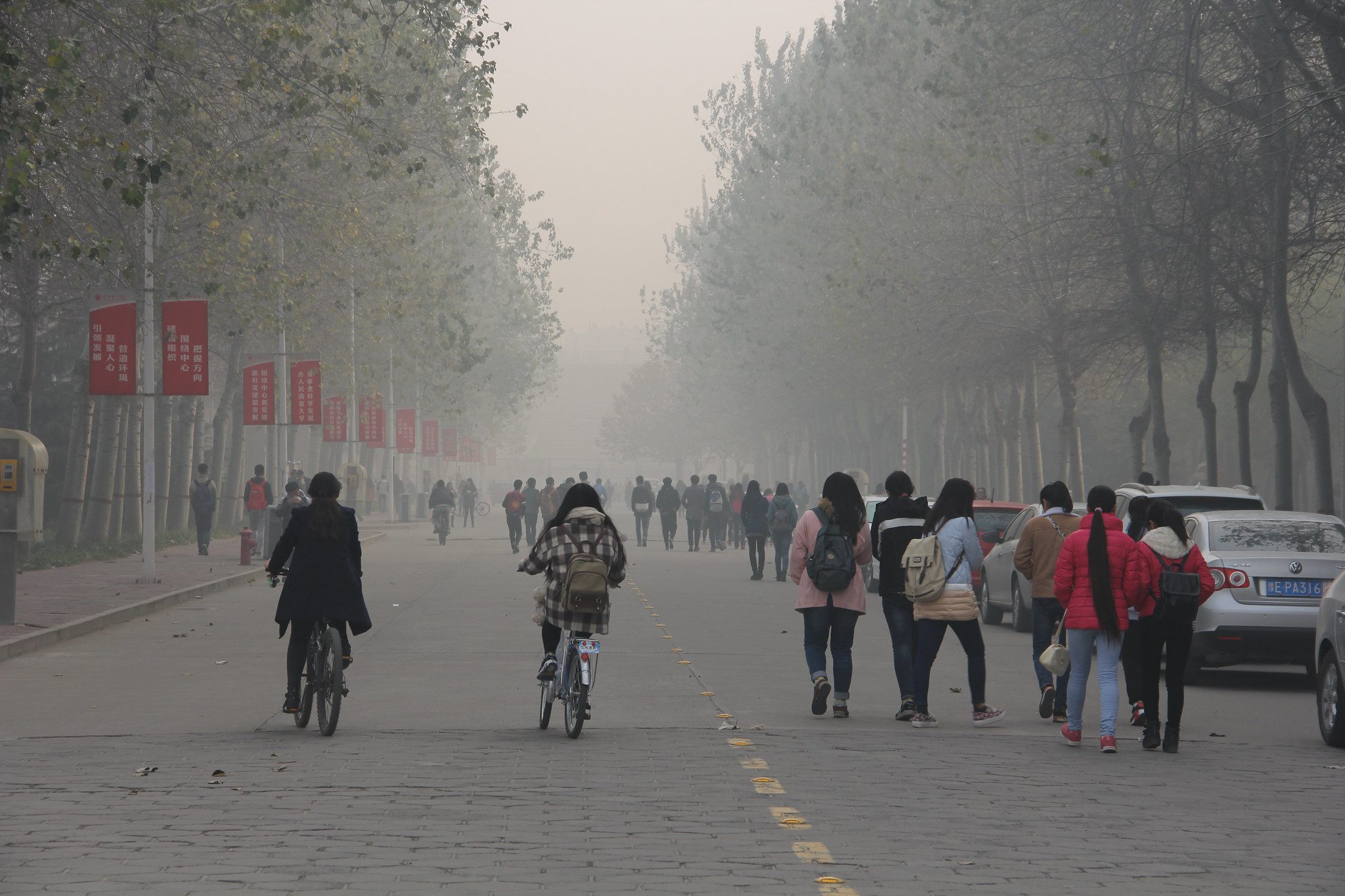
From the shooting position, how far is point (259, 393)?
37812 mm

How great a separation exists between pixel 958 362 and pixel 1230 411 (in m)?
10.5

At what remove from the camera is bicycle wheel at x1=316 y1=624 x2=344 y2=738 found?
1092 cm

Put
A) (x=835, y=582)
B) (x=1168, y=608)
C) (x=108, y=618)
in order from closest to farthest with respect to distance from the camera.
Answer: (x=1168, y=608) → (x=835, y=582) → (x=108, y=618)

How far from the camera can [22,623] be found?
1808cm

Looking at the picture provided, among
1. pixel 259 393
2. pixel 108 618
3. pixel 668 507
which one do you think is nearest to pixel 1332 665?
pixel 108 618

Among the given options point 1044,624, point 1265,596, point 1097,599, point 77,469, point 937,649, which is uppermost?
point 77,469

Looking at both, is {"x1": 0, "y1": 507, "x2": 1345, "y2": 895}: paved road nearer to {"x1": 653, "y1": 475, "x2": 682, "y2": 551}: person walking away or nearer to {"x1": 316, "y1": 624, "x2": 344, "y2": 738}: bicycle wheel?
{"x1": 316, "y1": 624, "x2": 344, "y2": 738}: bicycle wheel

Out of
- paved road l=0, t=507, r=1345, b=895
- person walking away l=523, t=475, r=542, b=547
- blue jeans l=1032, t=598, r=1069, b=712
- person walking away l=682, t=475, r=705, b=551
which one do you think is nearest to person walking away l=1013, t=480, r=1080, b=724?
blue jeans l=1032, t=598, r=1069, b=712

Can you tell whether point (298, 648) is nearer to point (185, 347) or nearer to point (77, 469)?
point (185, 347)

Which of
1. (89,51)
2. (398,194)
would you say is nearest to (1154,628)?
(89,51)

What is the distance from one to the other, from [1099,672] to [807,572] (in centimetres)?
235

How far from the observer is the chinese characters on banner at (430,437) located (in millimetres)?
79062

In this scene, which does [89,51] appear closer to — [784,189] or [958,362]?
[958,362]

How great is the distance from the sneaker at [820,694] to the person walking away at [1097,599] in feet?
5.79
